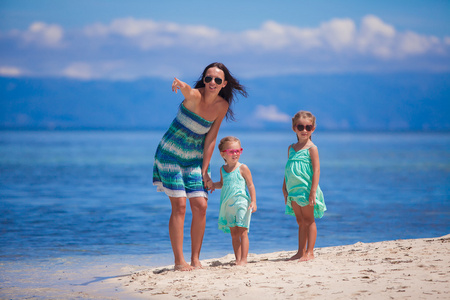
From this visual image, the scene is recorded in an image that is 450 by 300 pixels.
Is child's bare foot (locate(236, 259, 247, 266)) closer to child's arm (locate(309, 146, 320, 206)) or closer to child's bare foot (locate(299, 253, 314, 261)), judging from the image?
child's bare foot (locate(299, 253, 314, 261))

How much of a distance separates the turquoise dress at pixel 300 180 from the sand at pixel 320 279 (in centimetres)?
53

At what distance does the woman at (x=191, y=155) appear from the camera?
491 cm

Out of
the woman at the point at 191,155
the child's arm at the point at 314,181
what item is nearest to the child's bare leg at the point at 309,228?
the child's arm at the point at 314,181

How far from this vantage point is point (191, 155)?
16.4 feet

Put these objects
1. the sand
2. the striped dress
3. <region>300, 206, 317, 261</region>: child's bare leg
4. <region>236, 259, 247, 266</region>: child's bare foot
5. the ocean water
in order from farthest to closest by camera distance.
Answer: the ocean water
<region>300, 206, 317, 261</region>: child's bare leg
<region>236, 259, 247, 266</region>: child's bare foot
the striped dress
the sand

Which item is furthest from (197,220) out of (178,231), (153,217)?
(153,217)

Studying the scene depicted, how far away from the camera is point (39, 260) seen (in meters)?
6.27

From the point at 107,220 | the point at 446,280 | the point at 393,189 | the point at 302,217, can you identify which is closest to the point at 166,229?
the point at 107,220

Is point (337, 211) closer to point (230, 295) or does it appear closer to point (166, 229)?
point (166, 229)

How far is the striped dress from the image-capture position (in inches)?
193

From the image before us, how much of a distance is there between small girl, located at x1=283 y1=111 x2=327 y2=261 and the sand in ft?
0.81

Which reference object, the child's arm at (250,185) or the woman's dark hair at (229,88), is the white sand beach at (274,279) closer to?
the child's arm at (250,185)

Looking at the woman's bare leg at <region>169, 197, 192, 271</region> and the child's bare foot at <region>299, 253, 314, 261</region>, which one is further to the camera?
the child's bare foot at <region>299, 253, 314, 261</region>

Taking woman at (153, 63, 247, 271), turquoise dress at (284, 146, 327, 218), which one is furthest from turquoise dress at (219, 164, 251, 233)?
turquoise dress at (284, 146, 327, 218)
